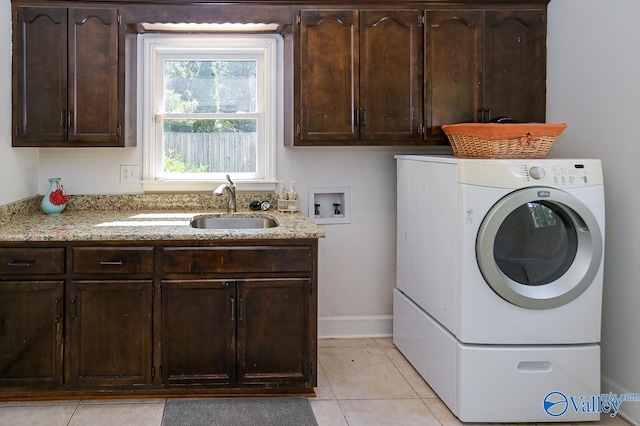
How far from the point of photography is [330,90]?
3422mm

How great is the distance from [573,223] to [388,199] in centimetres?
135

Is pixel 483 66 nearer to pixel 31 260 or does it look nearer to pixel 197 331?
pixel 197 331

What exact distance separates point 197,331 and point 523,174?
5.28 feet

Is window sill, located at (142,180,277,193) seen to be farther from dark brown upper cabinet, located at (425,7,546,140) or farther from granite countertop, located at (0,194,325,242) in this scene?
dark brown upper cabinet, located at (425,7,546,140)

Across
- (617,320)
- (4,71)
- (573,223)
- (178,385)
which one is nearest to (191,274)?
(178,385)

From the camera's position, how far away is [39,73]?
330 cm

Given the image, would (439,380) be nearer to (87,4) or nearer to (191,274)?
(191,274)

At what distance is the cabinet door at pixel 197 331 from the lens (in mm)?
2947

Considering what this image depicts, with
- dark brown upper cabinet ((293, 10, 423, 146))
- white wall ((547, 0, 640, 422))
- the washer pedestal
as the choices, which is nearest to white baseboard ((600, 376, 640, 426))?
white wall ((547, 0, 640, 422))


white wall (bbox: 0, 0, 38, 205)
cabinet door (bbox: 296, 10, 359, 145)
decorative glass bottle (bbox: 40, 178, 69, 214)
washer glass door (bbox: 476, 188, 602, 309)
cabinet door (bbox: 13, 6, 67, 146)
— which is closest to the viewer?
washer glass door (bbox: 476, 188, 602, 309)

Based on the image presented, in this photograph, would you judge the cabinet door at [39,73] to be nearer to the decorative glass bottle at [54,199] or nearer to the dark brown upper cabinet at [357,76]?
the decorative glass bottle at [54,199]

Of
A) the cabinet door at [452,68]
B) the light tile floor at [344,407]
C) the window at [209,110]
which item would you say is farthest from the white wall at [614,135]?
the window at [209,110]

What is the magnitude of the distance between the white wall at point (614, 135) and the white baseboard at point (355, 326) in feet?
4.40

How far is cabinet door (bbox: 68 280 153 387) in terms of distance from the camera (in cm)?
292
